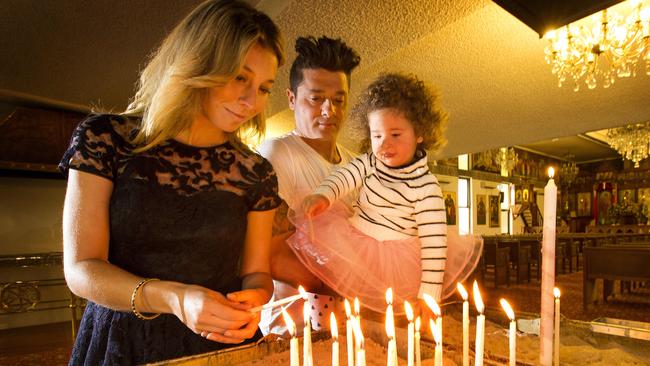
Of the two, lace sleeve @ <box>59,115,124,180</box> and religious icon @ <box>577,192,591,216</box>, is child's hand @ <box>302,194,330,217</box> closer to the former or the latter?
lace sleeve @ <box>59,115,124,180</box>

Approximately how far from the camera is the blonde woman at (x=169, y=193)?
48.9 inches

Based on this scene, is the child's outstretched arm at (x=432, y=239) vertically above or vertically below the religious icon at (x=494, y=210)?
above

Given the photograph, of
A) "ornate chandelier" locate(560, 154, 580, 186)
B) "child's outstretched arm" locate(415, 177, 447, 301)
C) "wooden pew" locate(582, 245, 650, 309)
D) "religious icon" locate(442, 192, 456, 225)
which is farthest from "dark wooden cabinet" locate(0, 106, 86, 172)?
"ornate chandelier" locate(560, 154, 580, 186)

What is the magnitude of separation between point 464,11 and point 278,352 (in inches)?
121

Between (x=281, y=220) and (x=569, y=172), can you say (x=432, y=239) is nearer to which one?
(x=281, y=220)

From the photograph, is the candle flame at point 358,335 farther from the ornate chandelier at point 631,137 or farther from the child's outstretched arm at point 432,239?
the ornate chandelier at point 631,137

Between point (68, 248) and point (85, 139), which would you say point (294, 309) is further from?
point (85, 139)

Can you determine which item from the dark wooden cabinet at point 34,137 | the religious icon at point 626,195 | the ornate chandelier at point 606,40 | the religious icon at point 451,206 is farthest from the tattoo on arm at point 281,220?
the religious icon at point 626,195

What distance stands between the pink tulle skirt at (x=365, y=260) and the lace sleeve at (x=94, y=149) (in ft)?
2.51

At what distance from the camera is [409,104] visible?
186cm

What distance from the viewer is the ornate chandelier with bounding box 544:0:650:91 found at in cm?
414

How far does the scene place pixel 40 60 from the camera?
445 cm

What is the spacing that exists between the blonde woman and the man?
0.37 m

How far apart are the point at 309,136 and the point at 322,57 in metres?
0.40
